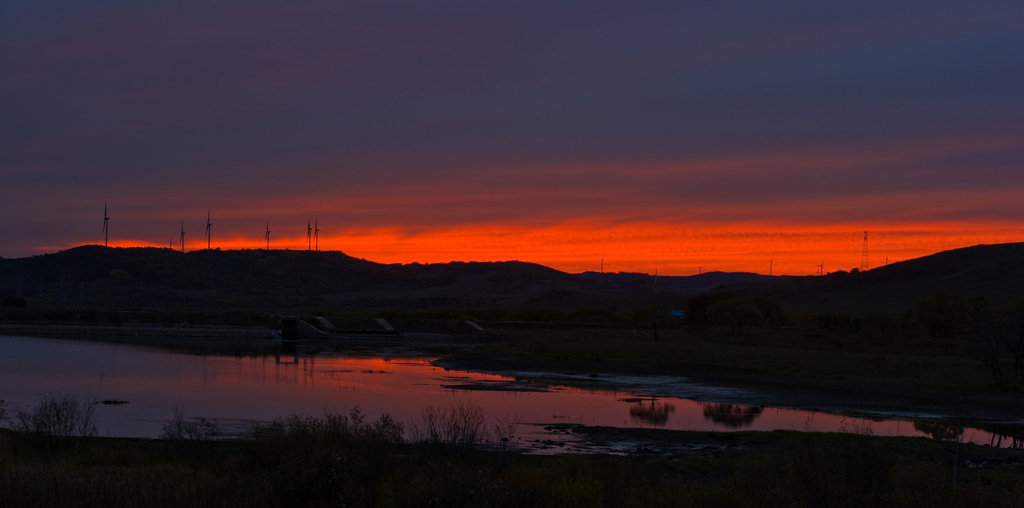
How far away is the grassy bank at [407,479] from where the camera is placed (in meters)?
10.5

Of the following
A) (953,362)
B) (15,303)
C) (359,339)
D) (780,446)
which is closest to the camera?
(780,446)

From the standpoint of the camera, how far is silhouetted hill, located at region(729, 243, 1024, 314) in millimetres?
122000

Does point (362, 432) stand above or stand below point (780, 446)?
above

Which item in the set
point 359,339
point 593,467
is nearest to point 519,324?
point 359,339

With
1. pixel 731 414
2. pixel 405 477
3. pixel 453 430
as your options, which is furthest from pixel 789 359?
pixel 405 477

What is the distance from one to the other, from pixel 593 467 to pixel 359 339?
6352 cm

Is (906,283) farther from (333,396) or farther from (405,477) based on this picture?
(405,477)

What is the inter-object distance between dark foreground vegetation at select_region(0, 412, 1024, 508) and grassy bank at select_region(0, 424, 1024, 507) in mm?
25

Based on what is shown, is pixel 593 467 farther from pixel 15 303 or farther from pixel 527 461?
pixel 15 303

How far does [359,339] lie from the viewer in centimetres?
7619

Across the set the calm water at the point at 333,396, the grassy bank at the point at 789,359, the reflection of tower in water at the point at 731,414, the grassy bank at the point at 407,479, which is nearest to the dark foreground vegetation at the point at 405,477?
the grassy bank at the point at 407,479

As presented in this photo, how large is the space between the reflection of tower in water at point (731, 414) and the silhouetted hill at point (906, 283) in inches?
3674

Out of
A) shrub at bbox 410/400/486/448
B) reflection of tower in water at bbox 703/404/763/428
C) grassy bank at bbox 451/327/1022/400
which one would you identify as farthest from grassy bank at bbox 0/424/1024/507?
grassy bank at bbox 451/327/1022/400

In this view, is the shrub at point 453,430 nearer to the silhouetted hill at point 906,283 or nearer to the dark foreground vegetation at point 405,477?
the dark foreground vegetation at point 405,477
